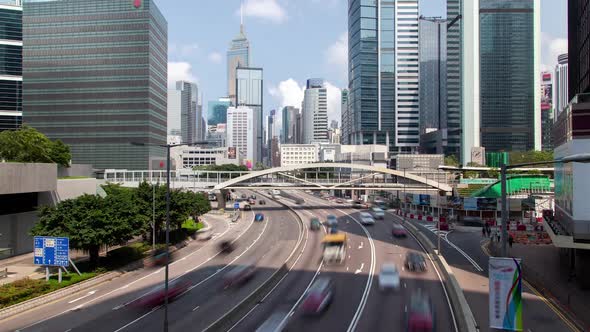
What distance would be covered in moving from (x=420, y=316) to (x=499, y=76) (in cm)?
17943

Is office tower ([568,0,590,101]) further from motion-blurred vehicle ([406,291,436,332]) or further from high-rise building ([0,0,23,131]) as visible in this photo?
high-rise building ([0,0,23,131])

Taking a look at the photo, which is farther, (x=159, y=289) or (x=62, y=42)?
(x=62, y=42)

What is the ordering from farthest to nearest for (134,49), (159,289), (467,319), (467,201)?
(134,49) → (467,201) → (159,289) → (467,319)

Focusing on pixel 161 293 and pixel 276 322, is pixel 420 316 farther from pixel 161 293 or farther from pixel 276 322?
pixel 161 293

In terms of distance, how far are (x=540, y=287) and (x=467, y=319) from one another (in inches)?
520

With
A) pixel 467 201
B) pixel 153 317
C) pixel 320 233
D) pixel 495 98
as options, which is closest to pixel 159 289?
pixel 153 317

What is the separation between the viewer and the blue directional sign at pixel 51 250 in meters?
37.5

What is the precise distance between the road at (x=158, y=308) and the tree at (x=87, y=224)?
372 cm

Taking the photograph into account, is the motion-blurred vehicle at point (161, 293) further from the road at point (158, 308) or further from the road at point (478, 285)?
the road at point (478, 285)

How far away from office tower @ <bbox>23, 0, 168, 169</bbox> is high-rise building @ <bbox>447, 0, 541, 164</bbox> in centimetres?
11692

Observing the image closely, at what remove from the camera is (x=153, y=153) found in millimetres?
145375

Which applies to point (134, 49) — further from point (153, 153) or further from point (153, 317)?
point (153, 317)

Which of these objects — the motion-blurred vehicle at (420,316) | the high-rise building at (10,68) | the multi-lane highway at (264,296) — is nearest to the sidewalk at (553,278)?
the multi-lane highway at (264,296)

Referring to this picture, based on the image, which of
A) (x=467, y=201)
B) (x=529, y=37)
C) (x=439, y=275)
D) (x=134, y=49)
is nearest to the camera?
(x=439, y=275)
